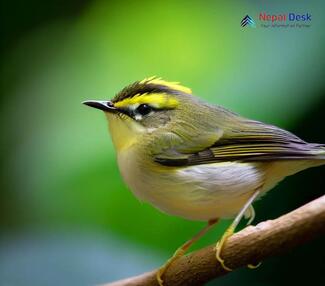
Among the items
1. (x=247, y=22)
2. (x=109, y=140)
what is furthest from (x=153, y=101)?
(x=247, y=22)

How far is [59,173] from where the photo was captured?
5.28 ft

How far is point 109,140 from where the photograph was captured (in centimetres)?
157

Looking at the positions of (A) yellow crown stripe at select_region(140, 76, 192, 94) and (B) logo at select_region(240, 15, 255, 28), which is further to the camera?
(B) logo at select_region(240, 15, 255, 28)

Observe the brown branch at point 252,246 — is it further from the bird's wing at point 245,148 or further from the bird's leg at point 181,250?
the bird's wing at point 245,148

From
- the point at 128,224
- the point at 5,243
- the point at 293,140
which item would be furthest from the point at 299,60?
the point at 5,243

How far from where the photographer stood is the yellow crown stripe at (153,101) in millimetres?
1314

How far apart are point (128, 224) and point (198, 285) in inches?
14.3

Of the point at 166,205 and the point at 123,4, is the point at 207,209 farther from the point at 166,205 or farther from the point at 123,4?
the point at 123,4

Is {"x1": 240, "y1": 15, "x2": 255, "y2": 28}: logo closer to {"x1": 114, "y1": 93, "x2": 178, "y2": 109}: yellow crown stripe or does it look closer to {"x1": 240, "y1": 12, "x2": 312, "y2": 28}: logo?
{"x1": 240, "y1": 12, "x2": 312, "y2": 28}: logo

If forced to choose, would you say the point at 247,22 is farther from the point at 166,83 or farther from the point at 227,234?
the point at 227,234

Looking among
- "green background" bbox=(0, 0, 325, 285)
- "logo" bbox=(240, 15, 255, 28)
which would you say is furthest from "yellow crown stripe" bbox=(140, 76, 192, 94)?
"logo" bbox=(240, 15, 255, 28)

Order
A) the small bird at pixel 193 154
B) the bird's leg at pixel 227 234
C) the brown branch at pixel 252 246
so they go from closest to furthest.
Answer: the brown branch at pixel 252 246, the bird's leg at pixel 227 234, the small bird at pixel 193 154

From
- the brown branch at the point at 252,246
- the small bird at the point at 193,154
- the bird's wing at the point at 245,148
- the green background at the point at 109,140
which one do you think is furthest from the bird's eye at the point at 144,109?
the brown branch at the point at 252,246

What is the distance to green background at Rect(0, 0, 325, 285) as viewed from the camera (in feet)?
4.99
